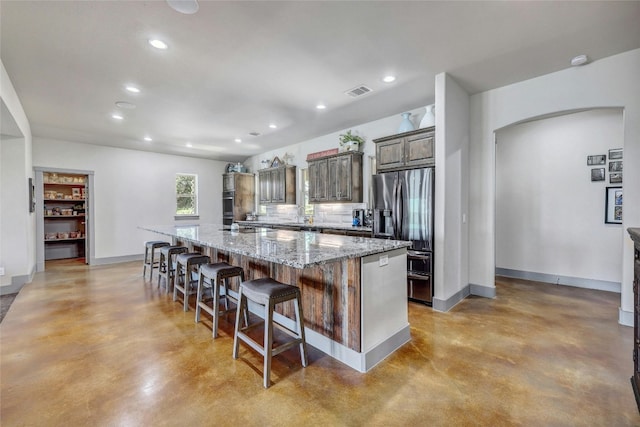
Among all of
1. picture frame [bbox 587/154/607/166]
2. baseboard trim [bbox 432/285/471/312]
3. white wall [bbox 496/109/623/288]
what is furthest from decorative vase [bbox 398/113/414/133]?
picture frame [bbox 587/154/607/166]

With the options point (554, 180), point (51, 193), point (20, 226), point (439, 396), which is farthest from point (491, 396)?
point (51, 193)

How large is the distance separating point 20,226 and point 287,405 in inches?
219

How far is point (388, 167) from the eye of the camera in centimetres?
414

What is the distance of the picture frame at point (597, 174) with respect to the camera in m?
4.09

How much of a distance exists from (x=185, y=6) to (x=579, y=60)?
383 centimetres

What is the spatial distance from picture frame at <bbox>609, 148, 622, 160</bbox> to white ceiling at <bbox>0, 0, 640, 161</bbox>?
1.85 m

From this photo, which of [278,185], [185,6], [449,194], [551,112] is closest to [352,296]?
[449,194]

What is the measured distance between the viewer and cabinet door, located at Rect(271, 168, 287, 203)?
691 cm

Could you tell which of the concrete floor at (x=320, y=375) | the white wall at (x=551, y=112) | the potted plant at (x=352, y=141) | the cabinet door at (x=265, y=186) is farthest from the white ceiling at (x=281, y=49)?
the cabinet door at (x=265, y=186)

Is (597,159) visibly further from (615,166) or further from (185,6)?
(185,6)

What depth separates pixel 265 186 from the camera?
7.54 m

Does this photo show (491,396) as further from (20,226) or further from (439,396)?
(20,226)

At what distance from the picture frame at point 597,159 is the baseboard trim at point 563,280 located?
1.73 meters

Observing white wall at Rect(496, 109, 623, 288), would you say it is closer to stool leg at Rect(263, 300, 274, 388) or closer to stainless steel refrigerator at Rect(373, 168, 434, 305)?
stainless steel refrigerator at Rect(373, 168, 434, 305)
